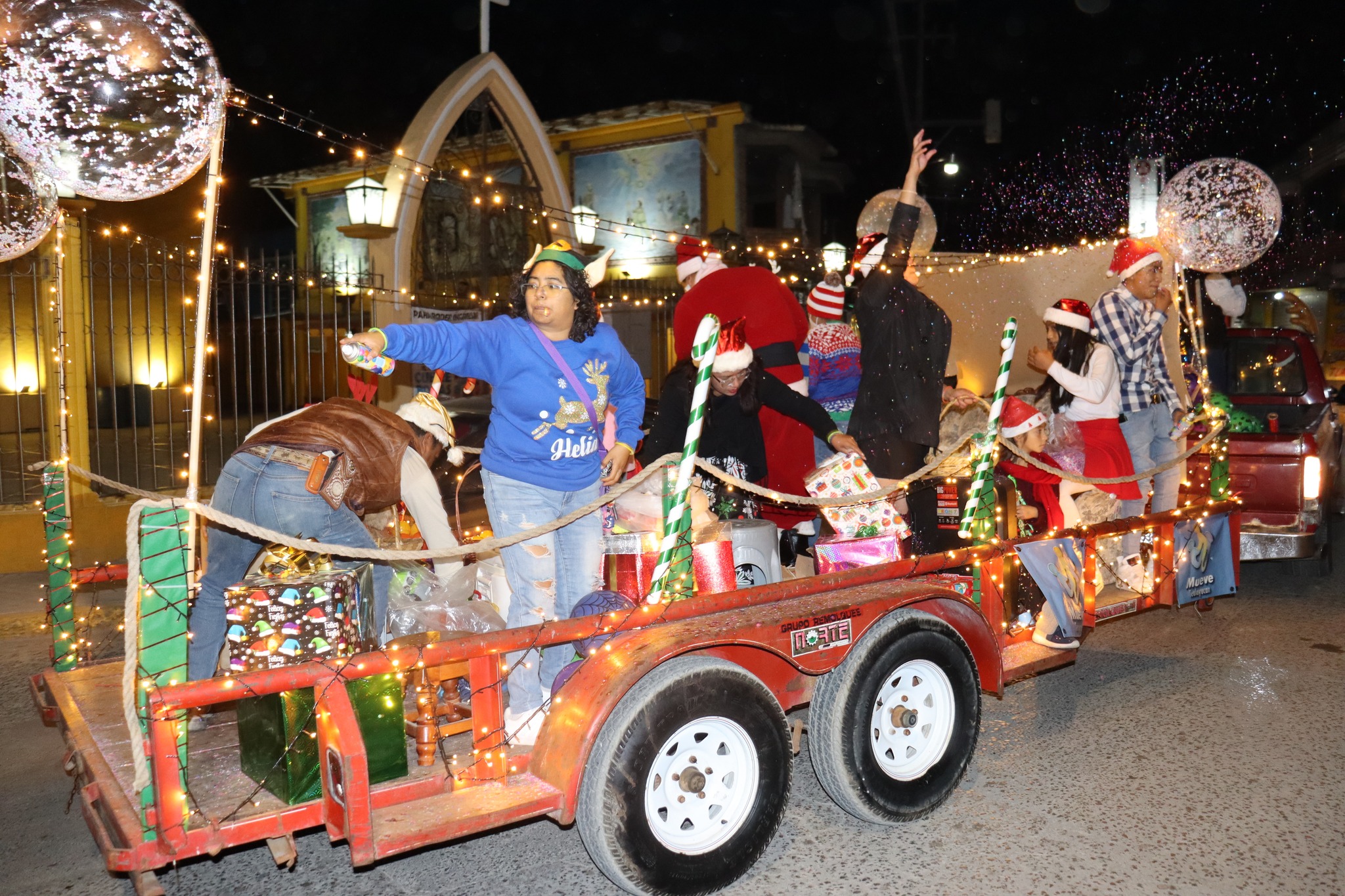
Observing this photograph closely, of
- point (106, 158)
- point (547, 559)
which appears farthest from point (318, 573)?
point (106, 158)

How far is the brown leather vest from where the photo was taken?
12.5ft

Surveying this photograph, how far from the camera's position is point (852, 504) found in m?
4.02

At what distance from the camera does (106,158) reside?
3576 millimetres

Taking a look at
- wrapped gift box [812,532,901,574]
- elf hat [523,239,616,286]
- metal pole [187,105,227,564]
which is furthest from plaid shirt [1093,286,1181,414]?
metal pole [187,105,227,564]

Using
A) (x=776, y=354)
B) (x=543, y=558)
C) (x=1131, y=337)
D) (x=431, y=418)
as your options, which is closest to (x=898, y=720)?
(x=543, y=558)

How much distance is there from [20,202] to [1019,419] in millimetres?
5076

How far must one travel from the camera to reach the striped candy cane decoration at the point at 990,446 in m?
4.15

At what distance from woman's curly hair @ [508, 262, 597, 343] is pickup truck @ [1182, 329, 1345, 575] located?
4.40 metres

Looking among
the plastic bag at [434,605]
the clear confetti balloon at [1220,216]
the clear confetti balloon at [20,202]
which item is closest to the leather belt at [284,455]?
the plastic bag at [434,605]

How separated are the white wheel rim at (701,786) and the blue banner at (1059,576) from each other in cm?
174

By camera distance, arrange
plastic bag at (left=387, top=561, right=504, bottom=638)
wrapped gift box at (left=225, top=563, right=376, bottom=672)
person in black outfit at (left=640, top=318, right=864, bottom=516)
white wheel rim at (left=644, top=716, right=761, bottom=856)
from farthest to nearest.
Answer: person in black outfit at (left=640, top=318, right=864, bottom=516), plastic bag at (left=387, top=561, right=504, bottom=638), wrapped gift box at (left=225, top=563, right=376, bottom=672), white wheel rim at (left=644, top=716, right=761, bottom=856)

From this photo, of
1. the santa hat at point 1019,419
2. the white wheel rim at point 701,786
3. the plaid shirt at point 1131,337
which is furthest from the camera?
the plaid shirt at point 1131,337

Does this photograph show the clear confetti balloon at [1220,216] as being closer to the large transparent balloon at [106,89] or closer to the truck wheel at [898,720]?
the truck wheel at [898,720]

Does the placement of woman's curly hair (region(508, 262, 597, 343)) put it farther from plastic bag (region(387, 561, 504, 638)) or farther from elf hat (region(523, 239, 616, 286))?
plastic bag (region(387, 561, 504, 638))
